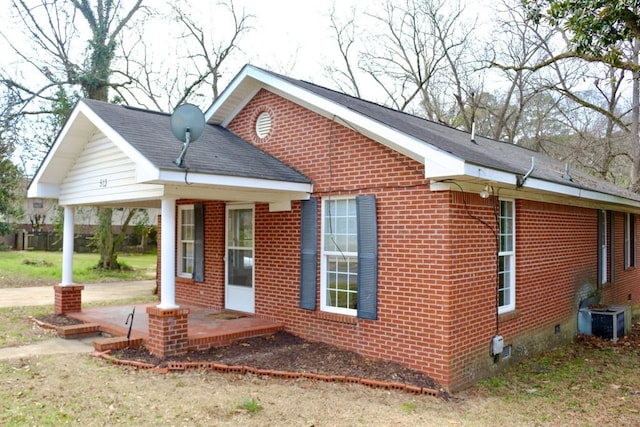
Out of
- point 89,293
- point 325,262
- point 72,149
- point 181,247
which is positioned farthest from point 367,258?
point 89,293

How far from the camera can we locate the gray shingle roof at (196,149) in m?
7.06

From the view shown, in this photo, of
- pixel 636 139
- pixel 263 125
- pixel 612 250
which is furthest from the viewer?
pixel 636 139

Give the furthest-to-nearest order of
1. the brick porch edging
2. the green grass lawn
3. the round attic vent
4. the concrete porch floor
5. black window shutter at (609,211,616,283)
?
1. the green grass lawn
2. black window shutter at (609,211,616,283)
3. the round attic vent
4. the concrete porch floor
5. the brick porch edging

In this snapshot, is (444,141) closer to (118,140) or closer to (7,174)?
(118,140)

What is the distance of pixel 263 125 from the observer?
948 cm

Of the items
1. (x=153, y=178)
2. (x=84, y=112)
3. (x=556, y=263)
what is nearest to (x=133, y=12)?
(x=84, y=112)

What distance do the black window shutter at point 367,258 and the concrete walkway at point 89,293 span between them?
10.00m

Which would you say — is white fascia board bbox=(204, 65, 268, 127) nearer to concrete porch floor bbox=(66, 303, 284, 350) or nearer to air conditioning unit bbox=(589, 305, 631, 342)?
concrete porch floor bbox=(66, 303, 284, 350)

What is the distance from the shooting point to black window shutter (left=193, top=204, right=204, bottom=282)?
10.4 meters

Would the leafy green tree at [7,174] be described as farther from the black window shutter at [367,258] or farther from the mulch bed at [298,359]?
the black window shutter at [367,258]

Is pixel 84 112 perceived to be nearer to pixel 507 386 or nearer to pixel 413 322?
pixel 413 322

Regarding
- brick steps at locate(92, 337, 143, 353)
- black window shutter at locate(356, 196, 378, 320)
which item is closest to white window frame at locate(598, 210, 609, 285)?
black window shutter at locate(356, 196, 378, 320)

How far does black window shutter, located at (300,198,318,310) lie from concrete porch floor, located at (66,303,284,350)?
0.89m

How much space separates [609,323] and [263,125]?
808 centimetres
